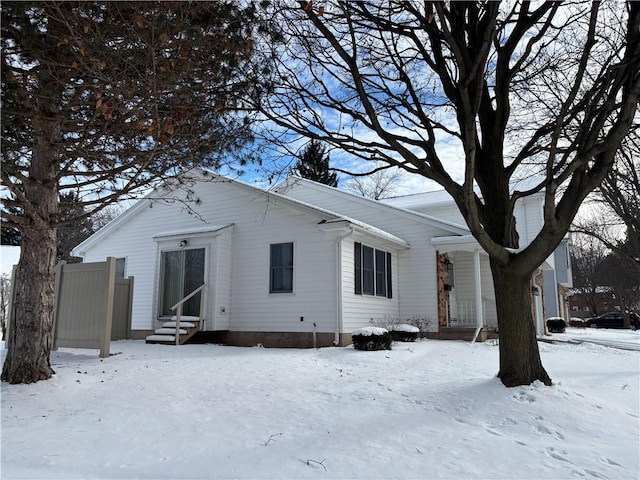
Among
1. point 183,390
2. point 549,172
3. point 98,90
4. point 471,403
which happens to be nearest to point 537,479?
point 471,403

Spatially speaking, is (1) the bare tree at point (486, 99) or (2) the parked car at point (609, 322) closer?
(1) the bare tree at point (486, 99)

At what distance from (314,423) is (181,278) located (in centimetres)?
959

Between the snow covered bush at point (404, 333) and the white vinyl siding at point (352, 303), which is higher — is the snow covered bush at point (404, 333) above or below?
below

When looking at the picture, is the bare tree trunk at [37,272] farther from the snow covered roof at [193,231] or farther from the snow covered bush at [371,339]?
the snow covered roof at [193,231]

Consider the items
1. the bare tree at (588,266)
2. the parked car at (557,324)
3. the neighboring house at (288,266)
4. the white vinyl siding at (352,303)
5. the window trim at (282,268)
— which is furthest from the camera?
the bare tree at (588,266)

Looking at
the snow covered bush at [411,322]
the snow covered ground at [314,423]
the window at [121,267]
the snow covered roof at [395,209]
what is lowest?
the snow covered ground at [314,423]

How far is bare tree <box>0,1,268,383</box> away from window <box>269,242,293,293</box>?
17.1ft

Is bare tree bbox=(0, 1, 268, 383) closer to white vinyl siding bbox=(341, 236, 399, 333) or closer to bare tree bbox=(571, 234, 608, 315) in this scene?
white vinyl siding bbox=(341, 236, 399, 333)

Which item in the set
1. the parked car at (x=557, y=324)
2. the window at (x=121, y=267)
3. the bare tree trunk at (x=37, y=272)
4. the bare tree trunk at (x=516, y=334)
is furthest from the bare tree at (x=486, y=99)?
the parked car at (x=557, y=324)

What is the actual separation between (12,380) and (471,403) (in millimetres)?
6129

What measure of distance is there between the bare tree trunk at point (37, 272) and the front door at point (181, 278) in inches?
251

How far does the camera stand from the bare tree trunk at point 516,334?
634cm

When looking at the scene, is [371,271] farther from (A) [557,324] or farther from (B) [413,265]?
(A) [557,324]

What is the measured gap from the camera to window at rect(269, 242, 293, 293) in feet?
41.2
